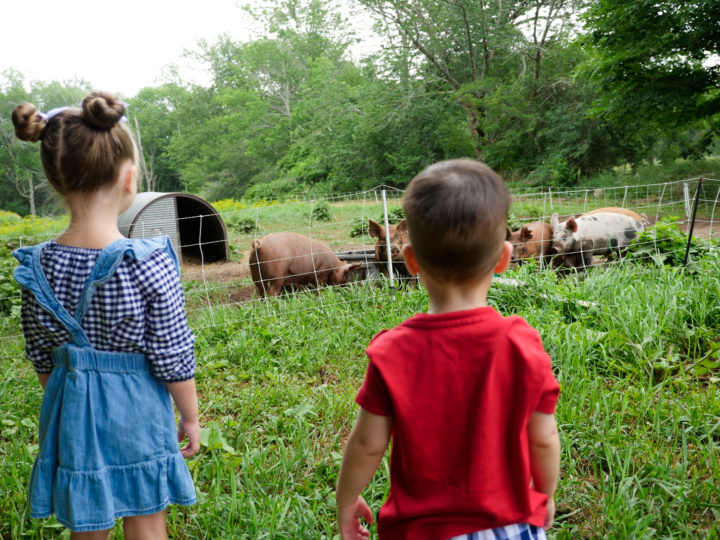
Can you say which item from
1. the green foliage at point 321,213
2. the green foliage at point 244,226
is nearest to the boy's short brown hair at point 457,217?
the green foliage at point 244,226

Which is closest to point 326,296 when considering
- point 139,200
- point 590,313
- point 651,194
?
point 590,313

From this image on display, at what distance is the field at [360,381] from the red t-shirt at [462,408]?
1.17 meters

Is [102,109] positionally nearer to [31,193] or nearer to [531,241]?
[531,241]

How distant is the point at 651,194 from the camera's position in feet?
56.5

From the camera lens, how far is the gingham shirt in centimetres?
146

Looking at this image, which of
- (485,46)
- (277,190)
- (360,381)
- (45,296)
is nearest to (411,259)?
(45,296)

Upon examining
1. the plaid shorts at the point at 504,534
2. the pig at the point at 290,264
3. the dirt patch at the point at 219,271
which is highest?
the plaid shorts at the point at 504,534

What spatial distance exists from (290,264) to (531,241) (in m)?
2.99

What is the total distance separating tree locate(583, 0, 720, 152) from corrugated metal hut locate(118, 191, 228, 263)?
34.5 ft

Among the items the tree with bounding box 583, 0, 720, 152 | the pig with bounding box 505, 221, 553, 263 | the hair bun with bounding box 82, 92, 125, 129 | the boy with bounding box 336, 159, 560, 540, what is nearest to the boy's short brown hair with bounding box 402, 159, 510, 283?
the boy with bounding box 336, 159, 560, 540

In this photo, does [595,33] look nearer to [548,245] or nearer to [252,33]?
[548,245]

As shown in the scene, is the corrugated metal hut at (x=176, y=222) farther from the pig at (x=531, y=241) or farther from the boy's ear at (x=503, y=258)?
the boy's ear at (x=503, y=258)

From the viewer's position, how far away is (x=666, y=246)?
607 centimetres

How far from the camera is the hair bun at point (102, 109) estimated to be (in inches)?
56.7
